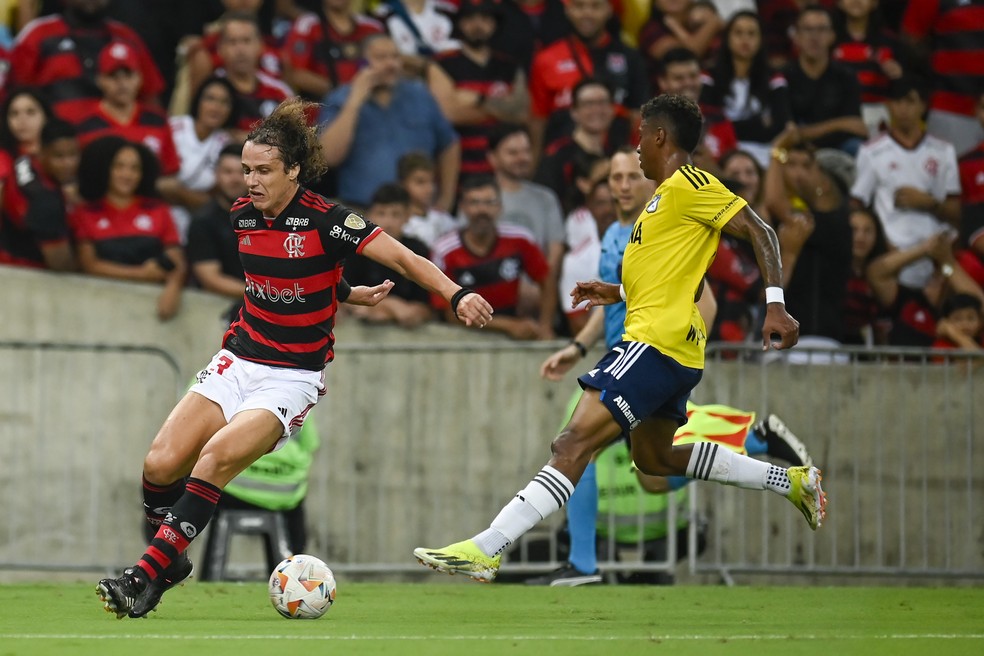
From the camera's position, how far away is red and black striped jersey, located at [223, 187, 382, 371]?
8.24 metres

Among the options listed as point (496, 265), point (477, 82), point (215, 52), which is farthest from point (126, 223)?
point (477, 82)

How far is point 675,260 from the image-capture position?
28.0ft

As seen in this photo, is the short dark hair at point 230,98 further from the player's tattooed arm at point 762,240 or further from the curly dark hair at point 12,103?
the player's tattooed arm at point 762,240

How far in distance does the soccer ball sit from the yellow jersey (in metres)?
2.03

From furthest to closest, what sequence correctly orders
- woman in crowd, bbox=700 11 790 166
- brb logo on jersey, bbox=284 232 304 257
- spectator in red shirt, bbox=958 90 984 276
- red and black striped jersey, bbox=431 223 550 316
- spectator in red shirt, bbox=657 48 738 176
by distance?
woman in crowd, bbox=700 11 790 166 → spectator in red shirt, bbox=958 90 984 276 → spectator in red shirt, bbox=657 48 738 176 → red and black striped jersey, bbox=431 223 550 316 → brb logo on jersey, bbox=284 232 304 257

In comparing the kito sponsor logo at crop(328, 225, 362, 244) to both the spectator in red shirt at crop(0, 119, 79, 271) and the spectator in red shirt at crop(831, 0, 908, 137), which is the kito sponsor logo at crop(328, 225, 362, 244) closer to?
the spectator in red shirt at crop(0, 119, 79, 271)

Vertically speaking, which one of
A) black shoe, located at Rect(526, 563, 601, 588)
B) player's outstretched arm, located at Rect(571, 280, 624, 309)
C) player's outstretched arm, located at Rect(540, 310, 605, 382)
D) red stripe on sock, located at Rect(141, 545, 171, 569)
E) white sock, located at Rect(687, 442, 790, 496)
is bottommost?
black shoe, located at Rect(526, 563, 601, 588)

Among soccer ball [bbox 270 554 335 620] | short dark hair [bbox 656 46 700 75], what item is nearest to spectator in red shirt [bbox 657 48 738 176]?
short dark hair [bbox 656 46 700 75]

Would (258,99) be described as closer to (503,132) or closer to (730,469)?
(503,132)

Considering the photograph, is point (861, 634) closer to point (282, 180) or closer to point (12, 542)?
point (282, 180)

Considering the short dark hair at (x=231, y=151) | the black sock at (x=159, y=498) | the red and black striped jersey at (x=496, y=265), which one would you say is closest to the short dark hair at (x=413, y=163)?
the red and black striped jersey at (x=496, y=265)

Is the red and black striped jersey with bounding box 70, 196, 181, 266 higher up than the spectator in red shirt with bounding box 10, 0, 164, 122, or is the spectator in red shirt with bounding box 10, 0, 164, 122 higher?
the spectator in red shirt with bounding box 10, 0, 164, 122

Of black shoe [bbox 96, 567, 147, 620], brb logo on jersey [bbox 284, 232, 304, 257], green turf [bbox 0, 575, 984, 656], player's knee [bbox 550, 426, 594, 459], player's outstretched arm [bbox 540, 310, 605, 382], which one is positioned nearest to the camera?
green turf [bbox 0, 575, 984, 656]

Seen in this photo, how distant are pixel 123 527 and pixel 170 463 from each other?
200 inches
